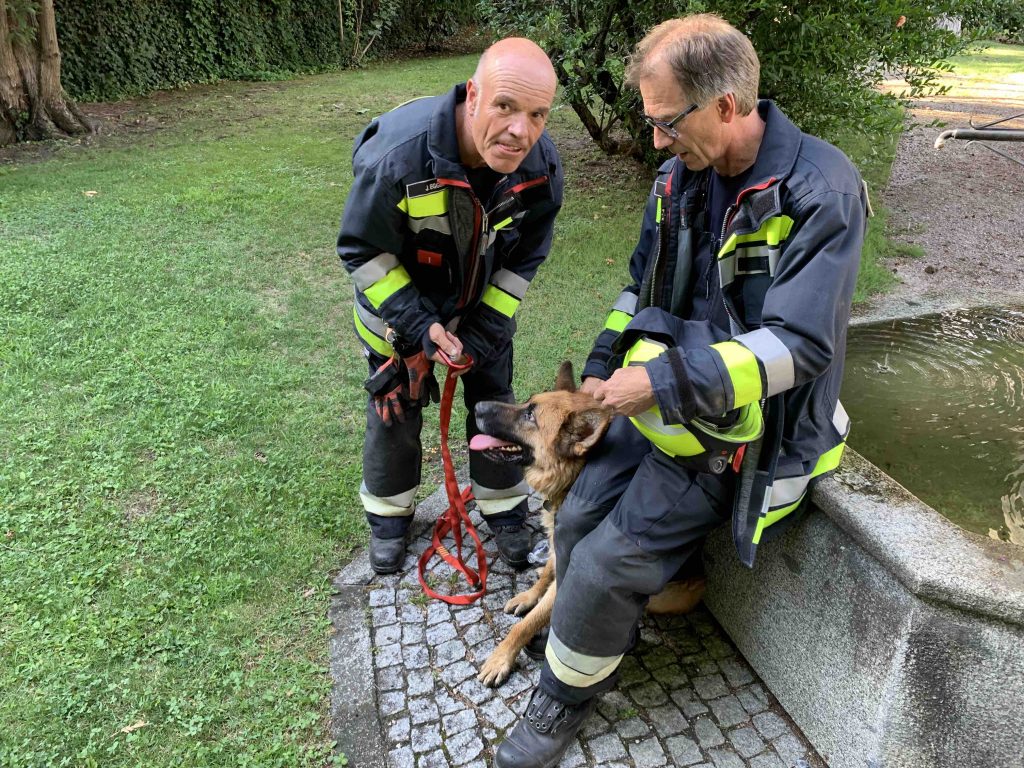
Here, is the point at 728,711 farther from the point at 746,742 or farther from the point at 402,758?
the point at 402,758

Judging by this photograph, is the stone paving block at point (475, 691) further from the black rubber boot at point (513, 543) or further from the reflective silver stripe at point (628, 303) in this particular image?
the reflective silver stripe at point (628, 303)

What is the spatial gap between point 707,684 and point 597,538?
1.05 m

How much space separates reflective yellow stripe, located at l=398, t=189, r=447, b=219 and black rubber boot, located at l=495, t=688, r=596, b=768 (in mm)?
1987

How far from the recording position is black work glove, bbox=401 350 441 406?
343cm

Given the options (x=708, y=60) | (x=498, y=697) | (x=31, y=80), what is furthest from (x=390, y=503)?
(x=31, y=80)

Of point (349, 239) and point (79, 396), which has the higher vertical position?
point (349, 239)

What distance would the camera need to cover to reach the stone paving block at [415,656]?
→ 3.21m

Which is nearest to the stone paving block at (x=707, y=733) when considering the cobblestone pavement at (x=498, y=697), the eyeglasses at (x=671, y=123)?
the cobblestone pavement at (x=498, y=697)

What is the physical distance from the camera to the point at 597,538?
8.58ft

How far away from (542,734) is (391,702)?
68cm

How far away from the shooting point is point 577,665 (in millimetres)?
2686

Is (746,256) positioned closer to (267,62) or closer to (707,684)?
(707,684)

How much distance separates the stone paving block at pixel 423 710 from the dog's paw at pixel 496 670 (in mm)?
235

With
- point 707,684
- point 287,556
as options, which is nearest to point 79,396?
point 287,556
